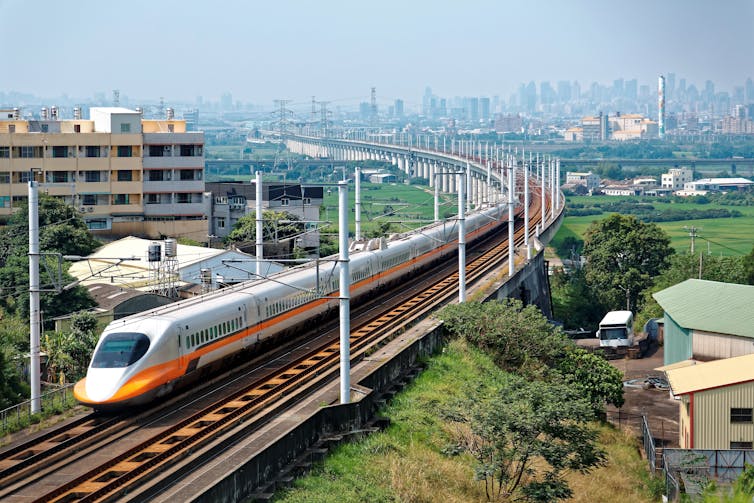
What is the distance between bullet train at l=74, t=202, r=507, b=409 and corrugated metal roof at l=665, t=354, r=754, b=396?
36.1 feet

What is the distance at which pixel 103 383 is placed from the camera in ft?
81.4

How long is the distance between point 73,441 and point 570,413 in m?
11.2

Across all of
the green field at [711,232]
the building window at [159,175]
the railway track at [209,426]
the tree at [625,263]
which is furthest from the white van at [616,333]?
the green field at [711,232]

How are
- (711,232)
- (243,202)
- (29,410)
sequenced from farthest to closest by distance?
1. (711,232)
2. (243,202)
3. (29,410)

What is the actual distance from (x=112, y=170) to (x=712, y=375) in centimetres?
4494

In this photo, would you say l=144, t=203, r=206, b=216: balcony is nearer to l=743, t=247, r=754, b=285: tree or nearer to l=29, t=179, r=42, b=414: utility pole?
l=743, t=247, r=754, b=285: tree

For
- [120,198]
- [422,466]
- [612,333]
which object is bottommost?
[612,333]

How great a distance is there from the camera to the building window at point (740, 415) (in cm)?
3309

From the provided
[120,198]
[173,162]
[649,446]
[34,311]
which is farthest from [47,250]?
[649,446]

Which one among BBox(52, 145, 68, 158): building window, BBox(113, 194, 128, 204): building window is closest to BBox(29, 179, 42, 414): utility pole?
BBox(52, 145, 68, 158): building window

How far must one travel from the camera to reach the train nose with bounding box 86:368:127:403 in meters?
24.7

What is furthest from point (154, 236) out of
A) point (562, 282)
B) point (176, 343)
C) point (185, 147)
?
point (176, 343)

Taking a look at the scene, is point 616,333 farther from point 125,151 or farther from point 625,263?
point 125,151

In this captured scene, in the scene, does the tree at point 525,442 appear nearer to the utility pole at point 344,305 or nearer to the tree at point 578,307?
the utility pole at point 344,305
